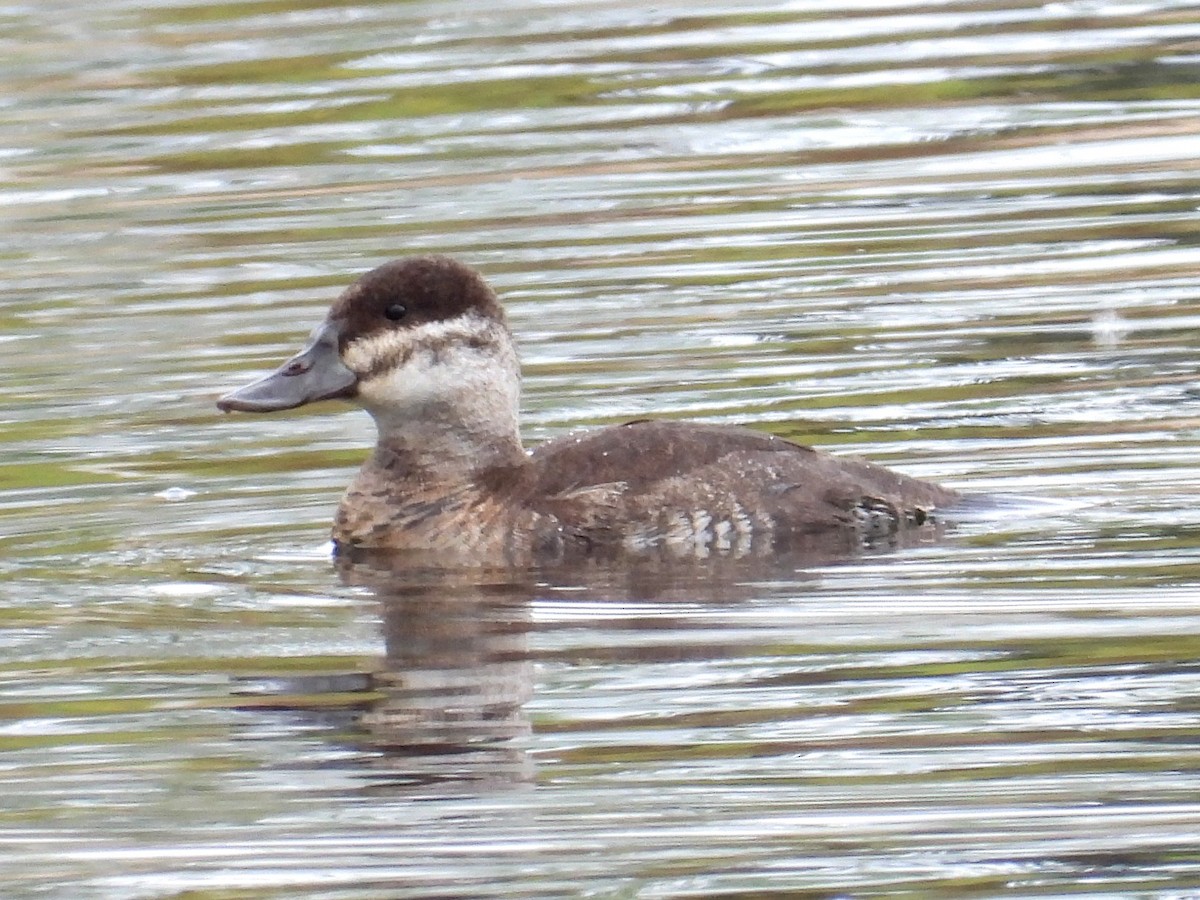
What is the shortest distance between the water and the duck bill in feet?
1.34

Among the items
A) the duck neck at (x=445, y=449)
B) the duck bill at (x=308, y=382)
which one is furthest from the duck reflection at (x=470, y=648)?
the duck bill at (x=308, y=382)

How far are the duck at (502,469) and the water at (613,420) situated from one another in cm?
20

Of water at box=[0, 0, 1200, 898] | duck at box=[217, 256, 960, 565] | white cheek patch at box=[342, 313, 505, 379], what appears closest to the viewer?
water at box=[0, 0, 1200, 898]

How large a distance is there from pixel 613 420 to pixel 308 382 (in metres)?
1.51

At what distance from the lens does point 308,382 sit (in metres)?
9.04

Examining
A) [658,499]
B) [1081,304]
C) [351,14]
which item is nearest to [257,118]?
[351,14]

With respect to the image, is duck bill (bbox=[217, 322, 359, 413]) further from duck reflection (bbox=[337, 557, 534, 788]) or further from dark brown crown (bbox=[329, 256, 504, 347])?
duck reflection (bbox=[337, 557, 534, 788])

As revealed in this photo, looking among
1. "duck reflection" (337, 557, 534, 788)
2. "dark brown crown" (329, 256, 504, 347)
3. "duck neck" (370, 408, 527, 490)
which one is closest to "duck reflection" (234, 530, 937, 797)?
"duck reflection" (337, 557, 534, 788)

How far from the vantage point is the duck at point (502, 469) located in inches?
341

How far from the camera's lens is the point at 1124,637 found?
23.9 ft

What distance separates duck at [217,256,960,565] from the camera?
8.67 metres

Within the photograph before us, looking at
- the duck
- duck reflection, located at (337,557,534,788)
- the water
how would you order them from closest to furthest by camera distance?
the water → duck reflection, located at (337,557,534,788) → the duck

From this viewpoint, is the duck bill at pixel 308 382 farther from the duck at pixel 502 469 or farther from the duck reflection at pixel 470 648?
the duck reflection at pixel 470 648

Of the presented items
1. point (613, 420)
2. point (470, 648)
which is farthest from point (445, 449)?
point (470, 648)
